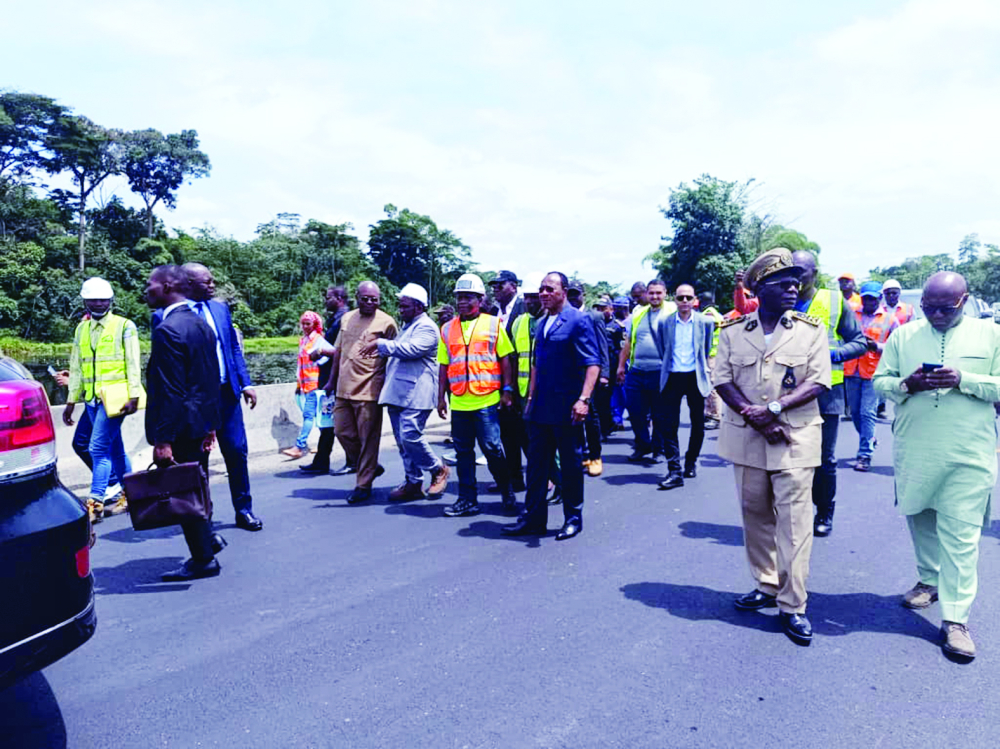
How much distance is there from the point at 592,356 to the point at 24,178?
44061mm

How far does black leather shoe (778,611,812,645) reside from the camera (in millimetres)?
3401

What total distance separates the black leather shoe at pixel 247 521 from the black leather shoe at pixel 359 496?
88 cm

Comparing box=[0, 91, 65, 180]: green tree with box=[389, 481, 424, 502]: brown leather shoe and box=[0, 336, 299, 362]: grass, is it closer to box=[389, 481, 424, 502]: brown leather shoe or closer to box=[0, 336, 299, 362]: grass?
box=[0, 336, 299, 362]: grass

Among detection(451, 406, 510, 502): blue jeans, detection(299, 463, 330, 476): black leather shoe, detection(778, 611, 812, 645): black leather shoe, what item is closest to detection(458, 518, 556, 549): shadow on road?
detection(451, 406, 510, 502): blue jeans

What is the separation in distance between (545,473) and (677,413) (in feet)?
7.34

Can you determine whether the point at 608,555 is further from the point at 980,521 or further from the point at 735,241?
the point at 735,241

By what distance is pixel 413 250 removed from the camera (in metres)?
51.7

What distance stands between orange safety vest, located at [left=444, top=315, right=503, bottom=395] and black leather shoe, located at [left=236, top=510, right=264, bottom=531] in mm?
1758

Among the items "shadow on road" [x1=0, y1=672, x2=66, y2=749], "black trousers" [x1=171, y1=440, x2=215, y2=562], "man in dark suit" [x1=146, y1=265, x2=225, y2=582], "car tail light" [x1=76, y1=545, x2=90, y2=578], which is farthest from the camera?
"black trousers" [x1=171, y1=440, x2=215, y2=562]

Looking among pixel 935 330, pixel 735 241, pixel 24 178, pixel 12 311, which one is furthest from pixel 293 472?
pixel 24 178

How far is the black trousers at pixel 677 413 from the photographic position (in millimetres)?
6723

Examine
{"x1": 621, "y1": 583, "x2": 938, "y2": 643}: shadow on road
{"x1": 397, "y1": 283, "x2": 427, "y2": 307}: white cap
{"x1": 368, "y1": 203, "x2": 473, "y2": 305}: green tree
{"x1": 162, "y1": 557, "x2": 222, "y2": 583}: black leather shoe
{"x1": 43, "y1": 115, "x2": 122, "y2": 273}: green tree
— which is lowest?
{"x1": 621, "y1": 583, "x2": 938, "y2": 643}: shadow on road

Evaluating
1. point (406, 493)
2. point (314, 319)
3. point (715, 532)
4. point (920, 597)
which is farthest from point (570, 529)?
point (314, 319)

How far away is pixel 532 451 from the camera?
5.15 meters
